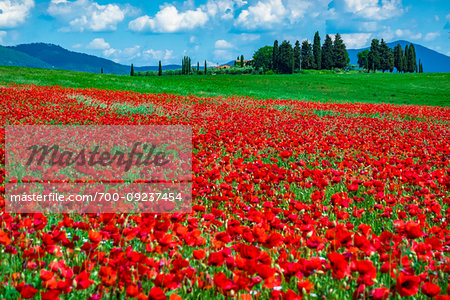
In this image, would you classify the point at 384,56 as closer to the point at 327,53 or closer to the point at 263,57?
the point at 327,53

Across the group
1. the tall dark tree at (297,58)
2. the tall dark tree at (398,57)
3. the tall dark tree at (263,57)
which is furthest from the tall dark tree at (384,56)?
the tall dark tree at (263,57)

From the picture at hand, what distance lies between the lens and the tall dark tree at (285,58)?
87188 millimetres

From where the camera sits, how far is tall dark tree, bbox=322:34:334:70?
9731 centimetres

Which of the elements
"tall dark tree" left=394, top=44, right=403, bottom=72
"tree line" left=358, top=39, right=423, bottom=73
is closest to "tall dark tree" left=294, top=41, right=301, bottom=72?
"tree line" left=358, top=39, right=423, bottom=73

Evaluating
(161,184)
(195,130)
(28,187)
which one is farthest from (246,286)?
(195,130)

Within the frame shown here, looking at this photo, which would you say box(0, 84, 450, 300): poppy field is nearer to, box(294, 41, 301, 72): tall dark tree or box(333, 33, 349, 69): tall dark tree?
box(294, 41, 301, 72): tall dark tree

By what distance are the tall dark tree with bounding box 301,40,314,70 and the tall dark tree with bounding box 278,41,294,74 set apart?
11.7 m

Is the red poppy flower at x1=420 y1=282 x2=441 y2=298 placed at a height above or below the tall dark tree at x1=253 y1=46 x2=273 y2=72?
below

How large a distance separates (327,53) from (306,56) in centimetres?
556

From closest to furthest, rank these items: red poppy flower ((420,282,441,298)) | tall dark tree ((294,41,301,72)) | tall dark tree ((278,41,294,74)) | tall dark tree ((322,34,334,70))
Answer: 1. red poppy flower ((420,282,441,298))
2. tall dark tree ((278,41,294,74))
3. tall dark tree ((294,41,301,72))
4. tall dark tree ((322,34,334,70))

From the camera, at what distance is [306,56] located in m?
98.8

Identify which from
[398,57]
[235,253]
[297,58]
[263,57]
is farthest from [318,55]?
[235,253]

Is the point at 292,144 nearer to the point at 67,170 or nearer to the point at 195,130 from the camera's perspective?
the point at 195,130

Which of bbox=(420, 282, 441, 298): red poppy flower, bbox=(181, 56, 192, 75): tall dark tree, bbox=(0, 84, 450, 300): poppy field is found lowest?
bbox=(0, 84, 450, 300): poppy field
